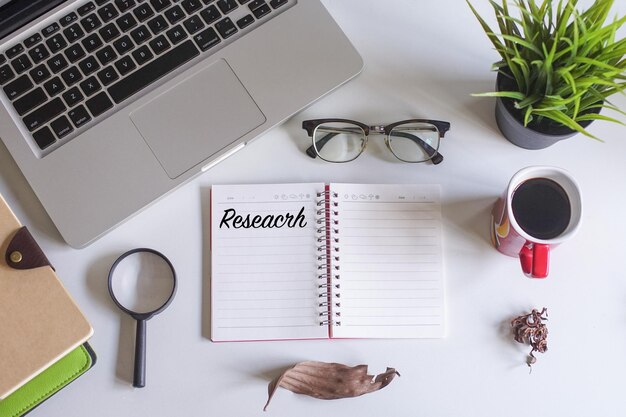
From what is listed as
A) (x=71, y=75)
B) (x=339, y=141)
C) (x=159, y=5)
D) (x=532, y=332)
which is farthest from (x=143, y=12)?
(x=532, y=332)

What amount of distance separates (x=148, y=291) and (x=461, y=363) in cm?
43

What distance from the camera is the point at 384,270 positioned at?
85 centimetres

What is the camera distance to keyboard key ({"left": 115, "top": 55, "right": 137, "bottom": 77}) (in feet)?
2.68

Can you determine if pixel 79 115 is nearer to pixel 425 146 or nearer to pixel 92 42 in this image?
pixel 92 42

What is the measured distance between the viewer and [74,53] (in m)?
0.81

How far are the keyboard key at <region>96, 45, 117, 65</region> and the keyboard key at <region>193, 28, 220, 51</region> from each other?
0.36ft

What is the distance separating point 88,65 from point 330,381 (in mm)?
513

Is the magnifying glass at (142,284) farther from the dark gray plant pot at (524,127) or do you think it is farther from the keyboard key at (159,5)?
the dark gray plant pot at (524,127)

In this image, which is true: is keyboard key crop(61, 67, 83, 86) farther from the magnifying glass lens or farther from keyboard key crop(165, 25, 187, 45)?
the magnifying glass lens

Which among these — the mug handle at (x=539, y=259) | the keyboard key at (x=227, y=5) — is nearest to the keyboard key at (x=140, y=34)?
the keyboard key at (x=227, y=5)

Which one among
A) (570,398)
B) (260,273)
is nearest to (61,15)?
(260,273)

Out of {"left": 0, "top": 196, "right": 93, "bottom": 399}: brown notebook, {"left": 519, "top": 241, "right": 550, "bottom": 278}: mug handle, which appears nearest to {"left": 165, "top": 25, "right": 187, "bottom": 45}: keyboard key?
{"left": 0, "top": 196, "right": 93, "bottom": 399}: brown notebook

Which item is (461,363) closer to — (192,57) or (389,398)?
(389,398)

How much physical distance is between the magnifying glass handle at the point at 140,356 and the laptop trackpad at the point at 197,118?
0.20 m
